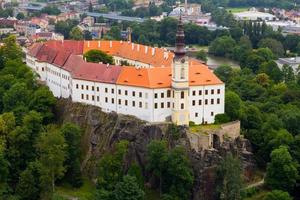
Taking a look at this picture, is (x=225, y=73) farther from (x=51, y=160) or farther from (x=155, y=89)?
(x=51, y=160)

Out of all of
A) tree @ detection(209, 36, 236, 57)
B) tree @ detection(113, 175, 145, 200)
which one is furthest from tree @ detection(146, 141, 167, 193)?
tree @ detection(209, 36, 236, 57)

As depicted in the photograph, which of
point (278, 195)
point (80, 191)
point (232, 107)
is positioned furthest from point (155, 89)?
point (278, 195)

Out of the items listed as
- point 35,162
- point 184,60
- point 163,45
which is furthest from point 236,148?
point 163,45

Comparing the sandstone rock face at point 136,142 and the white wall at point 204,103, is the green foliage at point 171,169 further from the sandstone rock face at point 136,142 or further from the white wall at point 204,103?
the white wall at point 204,103

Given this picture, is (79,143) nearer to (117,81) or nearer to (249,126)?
(117,81)

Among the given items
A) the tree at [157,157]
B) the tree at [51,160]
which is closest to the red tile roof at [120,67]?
the tree at [157,157]
